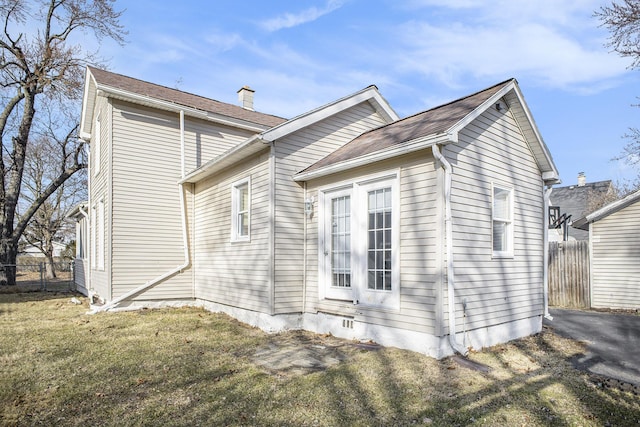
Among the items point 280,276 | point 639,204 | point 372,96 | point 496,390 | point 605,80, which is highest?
point 605,80

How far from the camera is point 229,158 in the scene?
8430 mm

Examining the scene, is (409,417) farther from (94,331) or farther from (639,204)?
(639,204)

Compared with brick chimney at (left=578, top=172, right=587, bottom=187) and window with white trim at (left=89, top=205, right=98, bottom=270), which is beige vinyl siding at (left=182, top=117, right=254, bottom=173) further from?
brick chimney at (left=578, top=172, right=587, bottom=187)

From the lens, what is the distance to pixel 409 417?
386 cm

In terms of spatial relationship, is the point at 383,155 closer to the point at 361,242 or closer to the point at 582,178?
the point at 361,242

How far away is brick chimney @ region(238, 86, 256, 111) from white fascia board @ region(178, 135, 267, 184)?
501cm

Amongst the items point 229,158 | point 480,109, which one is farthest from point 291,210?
point 480,109

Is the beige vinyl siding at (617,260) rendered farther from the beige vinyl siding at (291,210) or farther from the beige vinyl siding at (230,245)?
the beige vinyl siding at (230,245)

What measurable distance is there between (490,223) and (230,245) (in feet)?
17.5

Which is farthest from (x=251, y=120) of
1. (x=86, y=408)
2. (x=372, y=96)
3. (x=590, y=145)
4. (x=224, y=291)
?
(x=590, y=145)

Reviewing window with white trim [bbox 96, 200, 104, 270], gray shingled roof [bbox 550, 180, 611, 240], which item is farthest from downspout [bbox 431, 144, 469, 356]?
gray shingled roof [bbox 550, 180, 611, 240]

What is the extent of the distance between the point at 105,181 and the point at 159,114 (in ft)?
7.29

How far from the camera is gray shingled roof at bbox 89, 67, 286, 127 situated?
10.5 meters

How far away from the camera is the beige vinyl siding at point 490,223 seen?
605 centimetres
